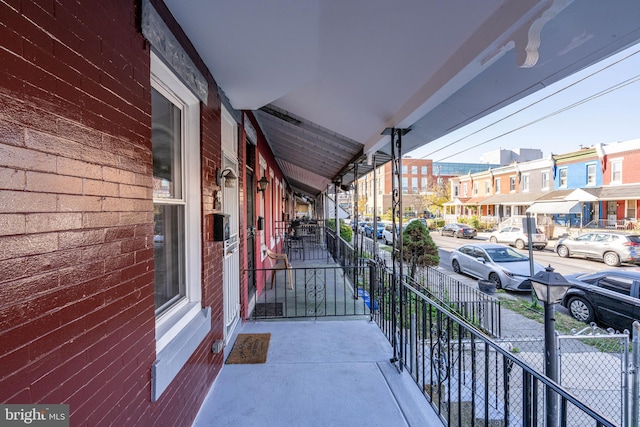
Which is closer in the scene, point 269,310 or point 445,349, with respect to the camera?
point 445,349

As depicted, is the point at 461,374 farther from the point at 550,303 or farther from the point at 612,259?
the point at 612,259

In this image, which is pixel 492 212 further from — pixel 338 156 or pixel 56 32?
pixel 56 32

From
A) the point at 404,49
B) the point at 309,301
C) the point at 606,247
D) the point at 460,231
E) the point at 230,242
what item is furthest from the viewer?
the point at 460,231

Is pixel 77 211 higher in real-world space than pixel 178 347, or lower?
higher

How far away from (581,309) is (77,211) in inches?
324

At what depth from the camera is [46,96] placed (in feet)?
3.14

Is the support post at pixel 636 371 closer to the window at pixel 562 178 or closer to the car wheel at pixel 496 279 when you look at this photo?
the car wheel at pixel 496 279

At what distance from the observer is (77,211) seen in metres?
1.08

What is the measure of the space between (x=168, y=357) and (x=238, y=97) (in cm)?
258

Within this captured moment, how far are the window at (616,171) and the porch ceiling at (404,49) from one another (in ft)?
70.5

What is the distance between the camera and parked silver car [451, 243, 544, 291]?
27.2ft

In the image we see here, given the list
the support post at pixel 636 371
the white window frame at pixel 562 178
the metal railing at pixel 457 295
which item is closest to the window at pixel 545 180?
the white window frame at pixel 562 178

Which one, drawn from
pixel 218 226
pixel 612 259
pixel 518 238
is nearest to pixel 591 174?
pixel 518 238

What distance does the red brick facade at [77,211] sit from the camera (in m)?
0.85
